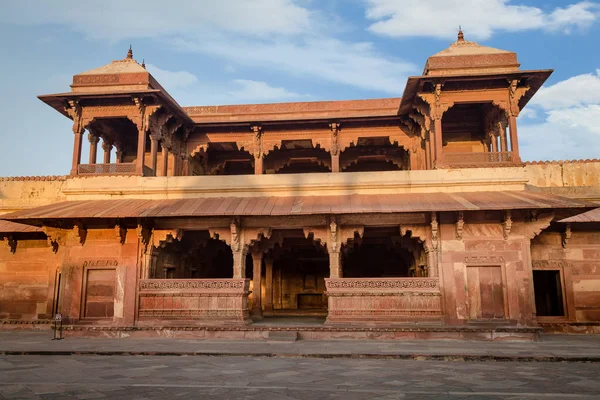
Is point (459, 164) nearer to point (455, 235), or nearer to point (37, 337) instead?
point (455, 235)

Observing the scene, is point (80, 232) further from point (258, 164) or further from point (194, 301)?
point (258, 164)

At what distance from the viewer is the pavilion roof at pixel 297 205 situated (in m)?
13.3

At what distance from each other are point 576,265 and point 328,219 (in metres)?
8.60

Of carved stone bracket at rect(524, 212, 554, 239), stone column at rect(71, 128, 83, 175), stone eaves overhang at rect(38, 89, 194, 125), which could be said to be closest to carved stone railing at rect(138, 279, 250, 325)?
stone column at rect(71, 128, 83, 175)

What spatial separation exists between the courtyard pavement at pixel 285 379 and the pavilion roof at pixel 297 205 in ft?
15.4

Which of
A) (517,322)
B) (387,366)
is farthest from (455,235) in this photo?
(387,366)

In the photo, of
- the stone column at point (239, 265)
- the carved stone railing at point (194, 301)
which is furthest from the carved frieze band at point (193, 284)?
the stone column at point (239, 265)

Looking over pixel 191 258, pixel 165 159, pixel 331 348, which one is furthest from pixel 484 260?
pixel 165 159

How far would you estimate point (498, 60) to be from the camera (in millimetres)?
16109

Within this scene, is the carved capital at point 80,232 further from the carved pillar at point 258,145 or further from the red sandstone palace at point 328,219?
the carved pillar at point 258,145

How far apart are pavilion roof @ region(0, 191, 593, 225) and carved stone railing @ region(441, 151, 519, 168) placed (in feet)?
3.74

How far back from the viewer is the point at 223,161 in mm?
22766

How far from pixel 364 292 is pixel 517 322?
429cm

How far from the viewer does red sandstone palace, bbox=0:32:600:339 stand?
540 inches
